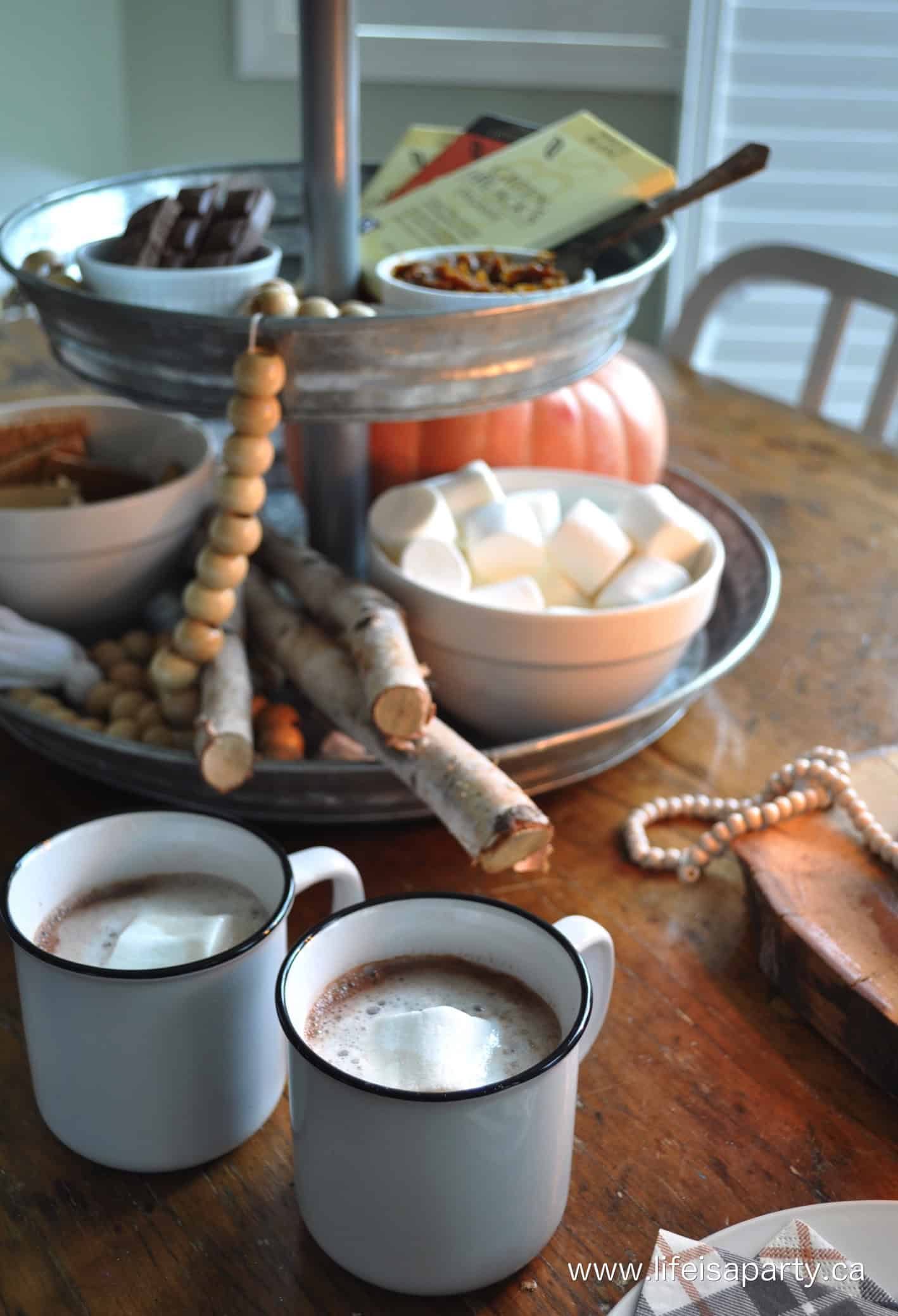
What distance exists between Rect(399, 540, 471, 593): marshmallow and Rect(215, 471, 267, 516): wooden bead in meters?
0.09

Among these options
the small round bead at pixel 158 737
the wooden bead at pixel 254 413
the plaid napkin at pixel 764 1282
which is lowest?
the small round bead at pixel 158 737

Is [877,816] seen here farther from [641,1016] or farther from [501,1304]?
[501,1304]

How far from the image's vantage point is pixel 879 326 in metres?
2.41

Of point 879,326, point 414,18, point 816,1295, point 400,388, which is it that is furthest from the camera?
point 879,326

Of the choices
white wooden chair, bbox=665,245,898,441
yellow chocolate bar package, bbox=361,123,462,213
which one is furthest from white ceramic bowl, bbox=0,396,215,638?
white wooden chair, bbox=665,245,898,441

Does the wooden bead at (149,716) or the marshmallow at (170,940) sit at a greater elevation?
the marshmallow at (170,940)

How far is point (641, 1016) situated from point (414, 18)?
6.87ft

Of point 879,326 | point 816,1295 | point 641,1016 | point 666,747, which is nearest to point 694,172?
point 879,326

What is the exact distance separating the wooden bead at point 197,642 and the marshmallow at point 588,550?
191mm

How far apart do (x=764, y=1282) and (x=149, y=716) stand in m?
0.40

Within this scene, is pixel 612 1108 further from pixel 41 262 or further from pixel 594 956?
pixel 41 262

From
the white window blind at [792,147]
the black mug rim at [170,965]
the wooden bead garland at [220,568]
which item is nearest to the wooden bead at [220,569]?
the wooden bead garland at [220,568]

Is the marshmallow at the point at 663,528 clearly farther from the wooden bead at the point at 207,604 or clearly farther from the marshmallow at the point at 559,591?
the wooden bead at the point at 207,604

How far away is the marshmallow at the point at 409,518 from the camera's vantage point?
27.0 inches
